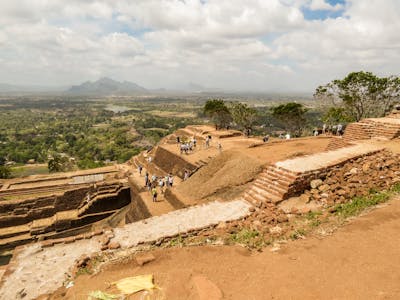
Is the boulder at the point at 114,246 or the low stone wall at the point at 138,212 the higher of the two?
the boulder at the point at 114,246

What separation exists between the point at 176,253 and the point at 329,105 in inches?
886

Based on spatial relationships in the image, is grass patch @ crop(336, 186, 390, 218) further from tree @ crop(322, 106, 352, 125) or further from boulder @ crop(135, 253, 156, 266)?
tree @ crop(322, 106, 352, 125)

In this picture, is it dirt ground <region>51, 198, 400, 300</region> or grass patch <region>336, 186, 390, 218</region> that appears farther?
grass patch <region>336, 186, 390, 218</region>

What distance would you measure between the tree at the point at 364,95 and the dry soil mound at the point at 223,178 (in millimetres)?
13698

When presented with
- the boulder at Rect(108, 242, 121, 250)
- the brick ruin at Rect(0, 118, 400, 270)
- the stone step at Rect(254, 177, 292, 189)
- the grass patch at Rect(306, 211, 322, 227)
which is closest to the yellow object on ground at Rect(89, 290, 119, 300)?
the boulder at Rect(108, 242, 121, 250)

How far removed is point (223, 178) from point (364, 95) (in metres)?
16.6

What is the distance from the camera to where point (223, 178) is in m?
11.4

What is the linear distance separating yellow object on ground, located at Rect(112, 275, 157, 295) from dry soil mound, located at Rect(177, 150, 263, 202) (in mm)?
5102

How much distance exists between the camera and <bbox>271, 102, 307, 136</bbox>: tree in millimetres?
28025

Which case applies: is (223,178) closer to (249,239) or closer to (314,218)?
(314,218)

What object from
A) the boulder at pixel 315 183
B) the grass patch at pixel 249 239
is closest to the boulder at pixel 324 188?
the boulder at pixel 315 183

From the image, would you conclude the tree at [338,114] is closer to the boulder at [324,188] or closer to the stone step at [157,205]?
the stone step at [157,205]

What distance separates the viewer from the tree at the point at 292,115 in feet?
91.9

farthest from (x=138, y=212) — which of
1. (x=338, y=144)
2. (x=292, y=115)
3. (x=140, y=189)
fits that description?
(x=292, y=115)
